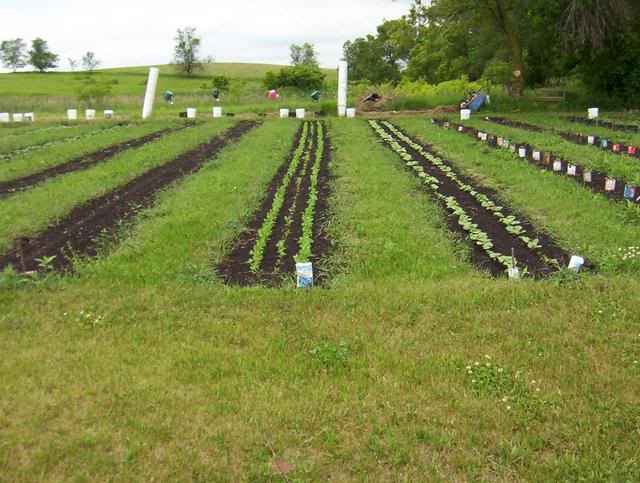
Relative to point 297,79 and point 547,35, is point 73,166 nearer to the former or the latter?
point 547,35

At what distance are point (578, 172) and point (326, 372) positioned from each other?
9483mm

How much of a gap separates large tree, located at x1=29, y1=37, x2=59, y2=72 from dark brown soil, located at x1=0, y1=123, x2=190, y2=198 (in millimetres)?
85828

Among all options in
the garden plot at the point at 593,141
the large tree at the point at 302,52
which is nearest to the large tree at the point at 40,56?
the large tree at the point at 302,52

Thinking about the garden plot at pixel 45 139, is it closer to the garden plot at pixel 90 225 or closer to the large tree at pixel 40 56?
the garden plot at pixel 90 225

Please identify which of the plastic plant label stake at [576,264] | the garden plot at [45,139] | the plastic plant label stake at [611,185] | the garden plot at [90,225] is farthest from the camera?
the garden plot at [45,139]

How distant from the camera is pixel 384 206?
9.30 m

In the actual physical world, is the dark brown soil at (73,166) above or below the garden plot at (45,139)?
below

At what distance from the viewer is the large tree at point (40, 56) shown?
3597 inches

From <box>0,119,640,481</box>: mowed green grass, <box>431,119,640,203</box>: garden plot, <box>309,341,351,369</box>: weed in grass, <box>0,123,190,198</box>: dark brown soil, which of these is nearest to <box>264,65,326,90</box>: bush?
<box>0,123,190,198</box>: dark brown soil

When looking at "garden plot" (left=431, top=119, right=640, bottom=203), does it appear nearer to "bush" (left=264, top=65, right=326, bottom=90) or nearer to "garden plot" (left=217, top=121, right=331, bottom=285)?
"garden plot" (left=217, top=121, right=331, bottom=285)

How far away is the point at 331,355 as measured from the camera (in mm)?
4707

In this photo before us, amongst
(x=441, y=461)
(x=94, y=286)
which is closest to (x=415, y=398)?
(x=441, y=461)

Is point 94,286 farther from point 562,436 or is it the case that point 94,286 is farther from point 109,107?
point 109,107

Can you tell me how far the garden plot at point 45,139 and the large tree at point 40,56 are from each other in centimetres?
8178
